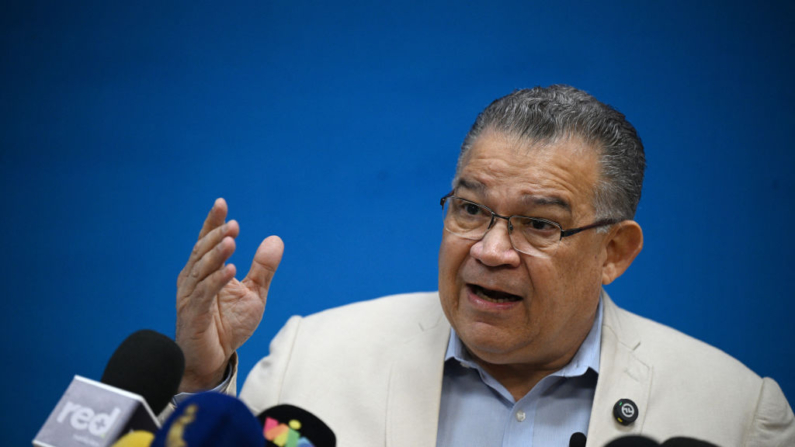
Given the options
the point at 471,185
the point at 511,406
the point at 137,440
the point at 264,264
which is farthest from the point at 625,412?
the point at 137,440

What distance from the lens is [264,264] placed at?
164cm

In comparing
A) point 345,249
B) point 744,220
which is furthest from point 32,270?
point 744,220

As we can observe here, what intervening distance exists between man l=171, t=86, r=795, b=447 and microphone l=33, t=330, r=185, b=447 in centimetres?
60

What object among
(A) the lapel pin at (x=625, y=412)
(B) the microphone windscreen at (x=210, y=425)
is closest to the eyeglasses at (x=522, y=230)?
(A) the lapel pin at (x=625, y=412)

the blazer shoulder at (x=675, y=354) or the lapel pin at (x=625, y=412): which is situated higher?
the blazer shoulder at (x=675, y=354)

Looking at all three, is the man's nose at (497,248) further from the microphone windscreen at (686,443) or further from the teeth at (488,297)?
the microphone windscreen at (686,443)

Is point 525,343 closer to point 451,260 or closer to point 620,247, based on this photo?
point 451,260

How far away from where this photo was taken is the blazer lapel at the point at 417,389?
5.85 feet

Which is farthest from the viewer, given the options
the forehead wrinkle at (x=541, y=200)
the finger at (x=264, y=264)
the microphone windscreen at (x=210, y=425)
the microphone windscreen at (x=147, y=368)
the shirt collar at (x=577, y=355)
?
the shirt collar at (x=577, y=355)

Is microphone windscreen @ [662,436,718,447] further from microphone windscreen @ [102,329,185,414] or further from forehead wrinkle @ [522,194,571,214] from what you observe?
forehead wrinkle @ [522,194,571,214]

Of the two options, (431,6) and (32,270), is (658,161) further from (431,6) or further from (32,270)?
(32,270)

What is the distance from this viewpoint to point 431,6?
2705 mm

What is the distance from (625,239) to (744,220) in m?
1.07

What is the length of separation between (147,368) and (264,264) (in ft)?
2.27
